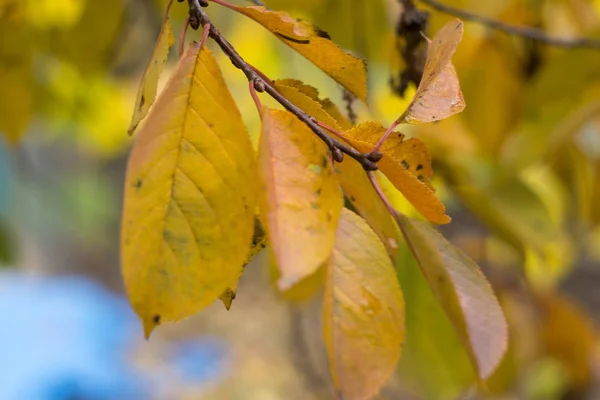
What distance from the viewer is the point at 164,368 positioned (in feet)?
8.15

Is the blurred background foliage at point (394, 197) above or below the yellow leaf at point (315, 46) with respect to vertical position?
below

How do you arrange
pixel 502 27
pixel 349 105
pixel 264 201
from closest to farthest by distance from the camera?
pixel 264 201 → pixel 349 105 → pixel 502 27

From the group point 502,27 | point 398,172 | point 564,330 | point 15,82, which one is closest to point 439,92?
point 398,172

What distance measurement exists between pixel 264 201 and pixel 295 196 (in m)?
0.01

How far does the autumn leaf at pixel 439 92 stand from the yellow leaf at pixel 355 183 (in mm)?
33

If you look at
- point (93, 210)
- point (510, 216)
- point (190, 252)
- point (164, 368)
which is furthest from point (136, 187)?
point (93, 210)

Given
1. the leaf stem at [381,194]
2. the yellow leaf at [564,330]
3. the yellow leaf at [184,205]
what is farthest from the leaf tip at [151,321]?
the yellow leaf at [564,330]

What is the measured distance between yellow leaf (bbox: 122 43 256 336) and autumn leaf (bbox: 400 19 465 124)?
8 centimetres

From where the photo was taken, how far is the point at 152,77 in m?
0.25

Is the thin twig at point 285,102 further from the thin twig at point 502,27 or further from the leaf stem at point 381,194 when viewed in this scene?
the thin twig at point 502,27

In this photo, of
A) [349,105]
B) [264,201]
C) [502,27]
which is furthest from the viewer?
[502,27]

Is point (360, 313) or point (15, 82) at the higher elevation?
point (360, 313)

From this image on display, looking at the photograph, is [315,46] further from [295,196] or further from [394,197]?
[394,197]

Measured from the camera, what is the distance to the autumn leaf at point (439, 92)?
0.26 m
